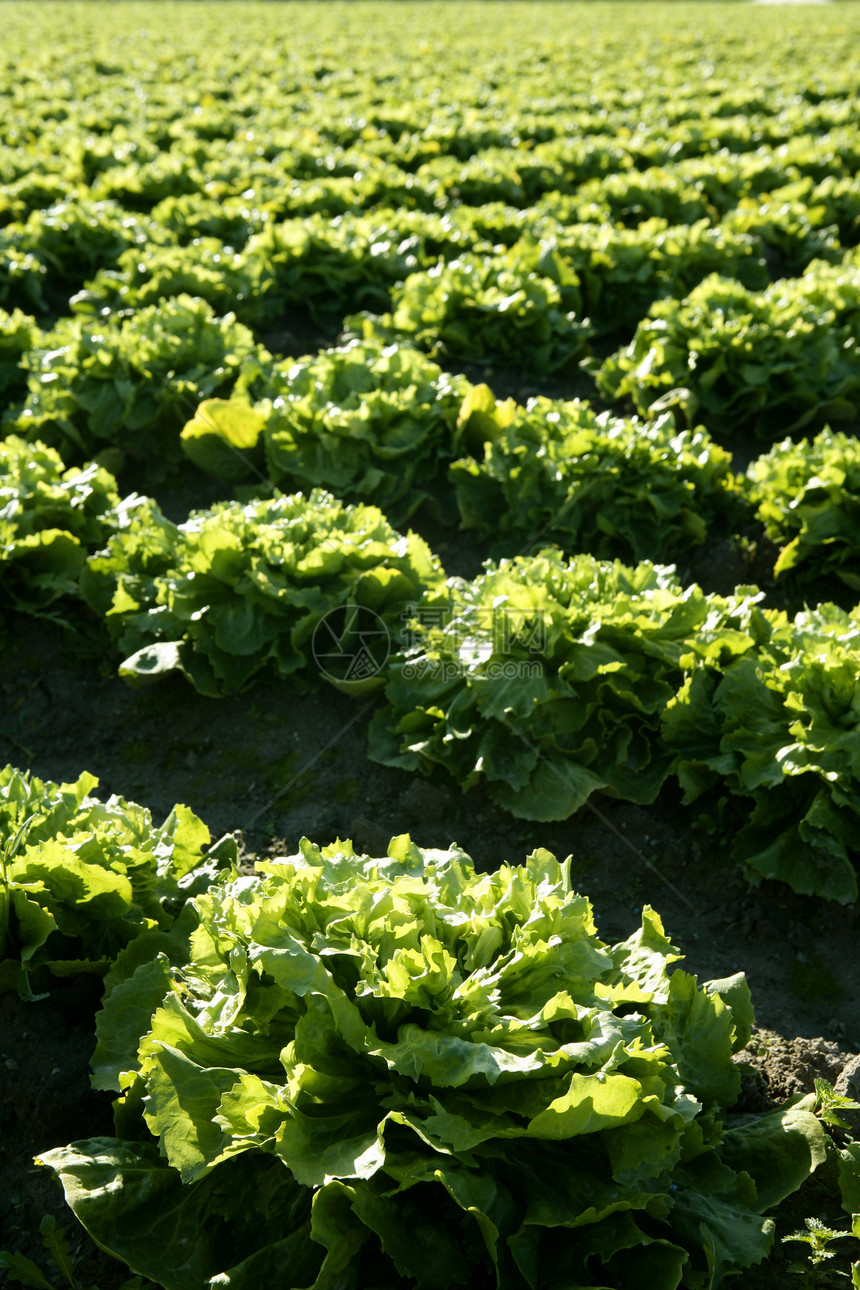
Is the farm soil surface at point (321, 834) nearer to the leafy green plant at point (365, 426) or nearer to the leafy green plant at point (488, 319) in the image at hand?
the leafy green plant at point (365, 426)

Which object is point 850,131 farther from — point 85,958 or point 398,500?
point 85,958

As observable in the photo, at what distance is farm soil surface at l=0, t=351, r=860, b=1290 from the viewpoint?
3771 mm

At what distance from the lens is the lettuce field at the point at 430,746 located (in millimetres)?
3084

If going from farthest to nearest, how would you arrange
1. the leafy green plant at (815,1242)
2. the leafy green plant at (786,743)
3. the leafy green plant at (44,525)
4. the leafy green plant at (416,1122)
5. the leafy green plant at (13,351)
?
the leafy green plant at (13,351) < the leafy green plant at (44,525) < the leafy green plant at (786,743) < the leafy green plant at (815,1242) < the leafy green plant at (416,1122)

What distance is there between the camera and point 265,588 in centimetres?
564

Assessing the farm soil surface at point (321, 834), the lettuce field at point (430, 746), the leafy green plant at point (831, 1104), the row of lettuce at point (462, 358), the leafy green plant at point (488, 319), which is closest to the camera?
the lettuce field at point (430, 746)

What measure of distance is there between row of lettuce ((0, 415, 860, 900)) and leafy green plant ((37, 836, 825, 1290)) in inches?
62.8

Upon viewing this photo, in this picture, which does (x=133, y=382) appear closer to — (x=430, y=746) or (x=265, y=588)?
(x=265, y=588)

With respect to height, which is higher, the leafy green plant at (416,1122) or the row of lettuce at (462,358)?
the row of lettuce at (462,358)

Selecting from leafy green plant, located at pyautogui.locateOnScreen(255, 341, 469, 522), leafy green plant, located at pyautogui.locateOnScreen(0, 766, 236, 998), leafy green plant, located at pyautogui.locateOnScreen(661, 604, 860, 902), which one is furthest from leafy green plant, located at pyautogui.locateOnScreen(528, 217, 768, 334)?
leafy green plant, located at pyautogui.locateOnScreen(0, 766, 236, 998)

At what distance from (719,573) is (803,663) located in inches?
86.2

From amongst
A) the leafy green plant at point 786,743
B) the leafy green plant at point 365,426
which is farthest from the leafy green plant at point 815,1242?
the leafy green plant at point 365,426

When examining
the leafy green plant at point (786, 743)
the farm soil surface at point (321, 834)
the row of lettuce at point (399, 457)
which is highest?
the row of lettuce at point (399, 457)

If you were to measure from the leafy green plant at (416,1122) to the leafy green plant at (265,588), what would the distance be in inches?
96.7
